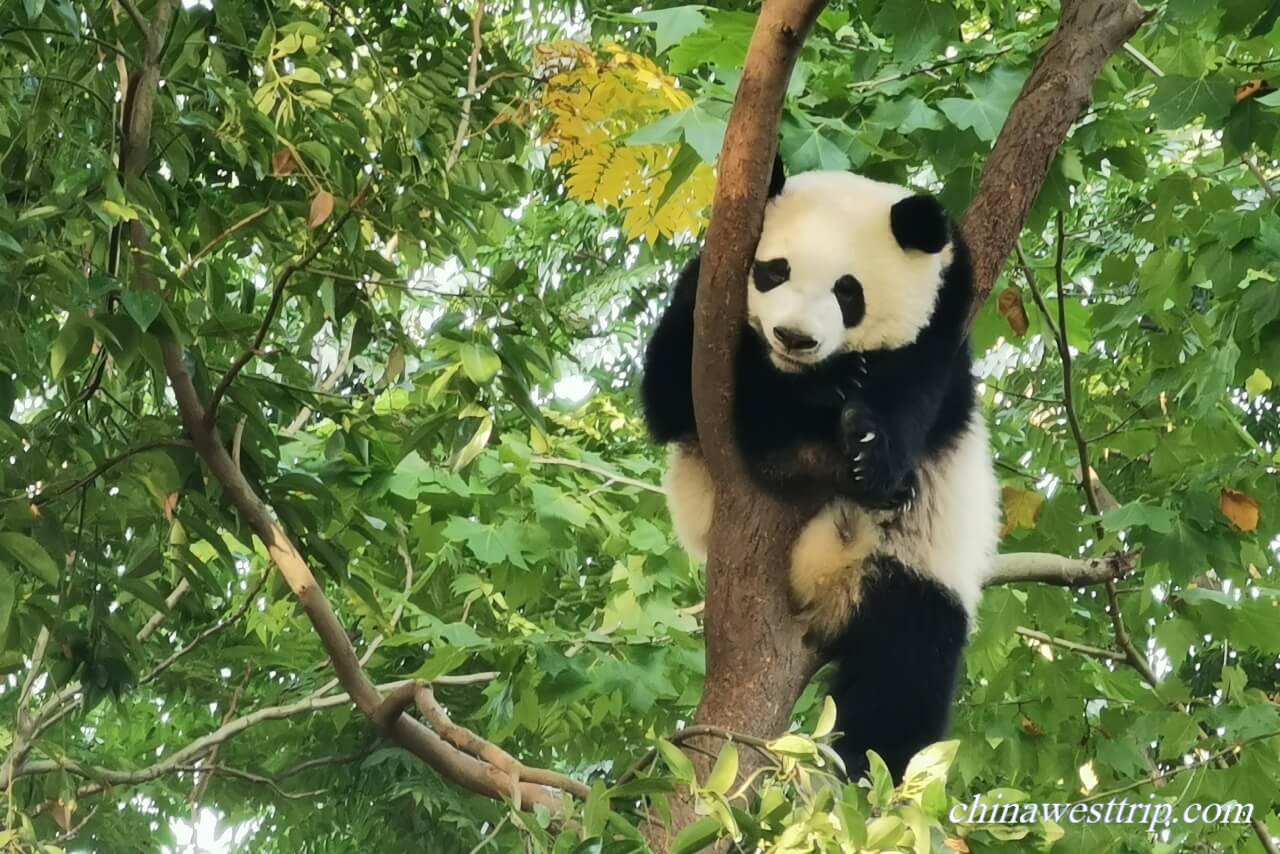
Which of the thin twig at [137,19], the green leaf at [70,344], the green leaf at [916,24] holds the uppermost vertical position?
the thin twig at [137,19]

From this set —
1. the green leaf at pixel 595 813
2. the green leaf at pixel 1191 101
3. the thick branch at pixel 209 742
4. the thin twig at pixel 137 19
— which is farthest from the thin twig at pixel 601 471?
the green leaf at pixel 595 813

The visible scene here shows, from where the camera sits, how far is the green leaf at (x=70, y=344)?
2.17 m

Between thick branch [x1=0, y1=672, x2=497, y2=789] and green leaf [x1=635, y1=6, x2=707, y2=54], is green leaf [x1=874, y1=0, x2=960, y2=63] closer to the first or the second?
green leaf [x1=635, y1=6, x2=707, y2=54]

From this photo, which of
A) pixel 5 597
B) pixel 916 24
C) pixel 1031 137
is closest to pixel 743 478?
pixel 1031 137

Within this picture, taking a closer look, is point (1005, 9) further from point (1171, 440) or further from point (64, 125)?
point (64, 125)

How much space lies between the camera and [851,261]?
9.73ft

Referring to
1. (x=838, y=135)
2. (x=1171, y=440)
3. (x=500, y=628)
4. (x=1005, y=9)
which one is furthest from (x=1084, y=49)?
(x=500, y=628)

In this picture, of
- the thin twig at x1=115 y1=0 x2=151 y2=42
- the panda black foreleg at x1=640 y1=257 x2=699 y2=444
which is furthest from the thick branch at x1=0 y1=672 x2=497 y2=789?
the thin twig at x1=115 y1=0 x2=151 y2=42

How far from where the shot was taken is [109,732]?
579 cm

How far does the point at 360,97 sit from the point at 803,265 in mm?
1108

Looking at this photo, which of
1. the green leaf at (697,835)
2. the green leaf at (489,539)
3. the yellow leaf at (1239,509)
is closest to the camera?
the green leaf at (697,835)

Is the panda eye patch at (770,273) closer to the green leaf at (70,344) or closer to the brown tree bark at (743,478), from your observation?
the brown tree bark at (743,478)

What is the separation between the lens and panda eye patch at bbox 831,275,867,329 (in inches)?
116

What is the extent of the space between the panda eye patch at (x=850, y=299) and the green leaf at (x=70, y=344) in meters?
1.55
